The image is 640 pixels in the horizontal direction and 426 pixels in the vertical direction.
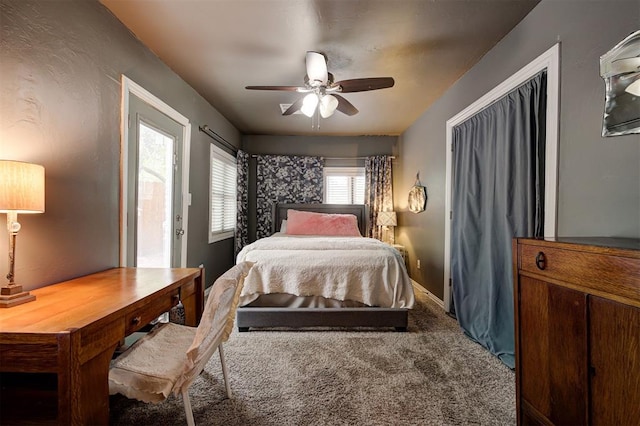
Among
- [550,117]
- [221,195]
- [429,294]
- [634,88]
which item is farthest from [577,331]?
[221,195]

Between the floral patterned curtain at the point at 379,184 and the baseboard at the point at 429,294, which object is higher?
the floral patterned curtain at the point at 379,184

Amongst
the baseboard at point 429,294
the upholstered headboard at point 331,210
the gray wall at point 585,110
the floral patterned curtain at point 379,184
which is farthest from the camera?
the floral patterned curtain at point 379,184

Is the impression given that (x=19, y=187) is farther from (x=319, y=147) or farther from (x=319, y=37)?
(x=319, y=147)

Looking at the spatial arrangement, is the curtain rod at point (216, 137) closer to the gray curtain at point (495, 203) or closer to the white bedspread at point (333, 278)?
the white bedspread at point (333, 278)

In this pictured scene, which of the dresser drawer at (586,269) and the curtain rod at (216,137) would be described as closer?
the dresser drawer at (586,269)

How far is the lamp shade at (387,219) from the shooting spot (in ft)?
15.3

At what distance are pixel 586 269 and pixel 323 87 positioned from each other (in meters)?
2.18

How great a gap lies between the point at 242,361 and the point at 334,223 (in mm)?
2470

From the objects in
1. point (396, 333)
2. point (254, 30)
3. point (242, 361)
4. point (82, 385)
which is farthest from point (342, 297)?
point (254, 30)

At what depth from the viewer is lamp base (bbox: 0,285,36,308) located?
3.73 ft

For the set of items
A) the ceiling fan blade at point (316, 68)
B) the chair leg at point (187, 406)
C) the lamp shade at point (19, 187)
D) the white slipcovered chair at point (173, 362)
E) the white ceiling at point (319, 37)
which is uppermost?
the white ceiling at point (319, 37)

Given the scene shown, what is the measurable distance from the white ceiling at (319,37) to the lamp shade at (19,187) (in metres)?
1.41

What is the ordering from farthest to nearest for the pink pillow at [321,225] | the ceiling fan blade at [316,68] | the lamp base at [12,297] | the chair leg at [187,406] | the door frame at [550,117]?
1. the pink pillow at [321,225]
2. the ceiling fan blade at [316,68]
3. the door frame at [550,117]
4. the chair leg at [187,406]
5. the lamp base at [12,297]

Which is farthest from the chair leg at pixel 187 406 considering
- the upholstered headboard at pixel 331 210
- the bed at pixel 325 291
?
the upholstered headboard at pixel 331 210
